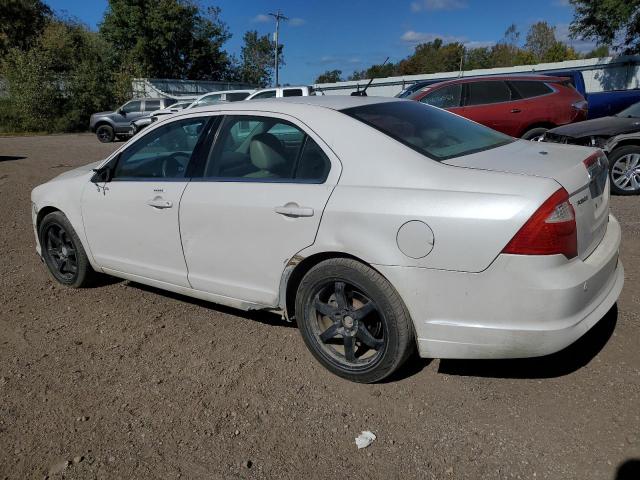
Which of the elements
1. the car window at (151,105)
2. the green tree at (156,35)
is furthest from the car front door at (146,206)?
the green tree at (156,35)

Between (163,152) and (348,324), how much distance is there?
2.04 metres

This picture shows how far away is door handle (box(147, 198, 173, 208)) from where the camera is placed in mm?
3559

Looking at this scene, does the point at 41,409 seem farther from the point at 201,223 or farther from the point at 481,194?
the point at 481,194

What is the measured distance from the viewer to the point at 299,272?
10.0 ft

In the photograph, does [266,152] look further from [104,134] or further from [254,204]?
[104,134]

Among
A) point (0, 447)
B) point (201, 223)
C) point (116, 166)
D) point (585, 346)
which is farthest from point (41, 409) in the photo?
point (585, 346)

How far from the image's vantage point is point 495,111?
31.7 feet

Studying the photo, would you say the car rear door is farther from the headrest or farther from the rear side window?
the headrest

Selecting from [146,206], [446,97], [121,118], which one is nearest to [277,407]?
[146,206]

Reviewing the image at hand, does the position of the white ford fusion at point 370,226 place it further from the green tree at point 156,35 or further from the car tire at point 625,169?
the green tree at point 156,35

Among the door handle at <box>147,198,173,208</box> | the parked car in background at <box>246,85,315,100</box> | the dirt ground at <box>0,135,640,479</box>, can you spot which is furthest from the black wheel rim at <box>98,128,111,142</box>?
the door handle at <box>147,198,173,208</box>

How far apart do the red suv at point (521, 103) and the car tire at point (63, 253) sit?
7.51 m

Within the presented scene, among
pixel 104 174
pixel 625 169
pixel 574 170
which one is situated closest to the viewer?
pixel 574 170

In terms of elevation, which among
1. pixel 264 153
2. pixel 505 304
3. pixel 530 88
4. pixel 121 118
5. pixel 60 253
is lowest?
pixel 60 253
